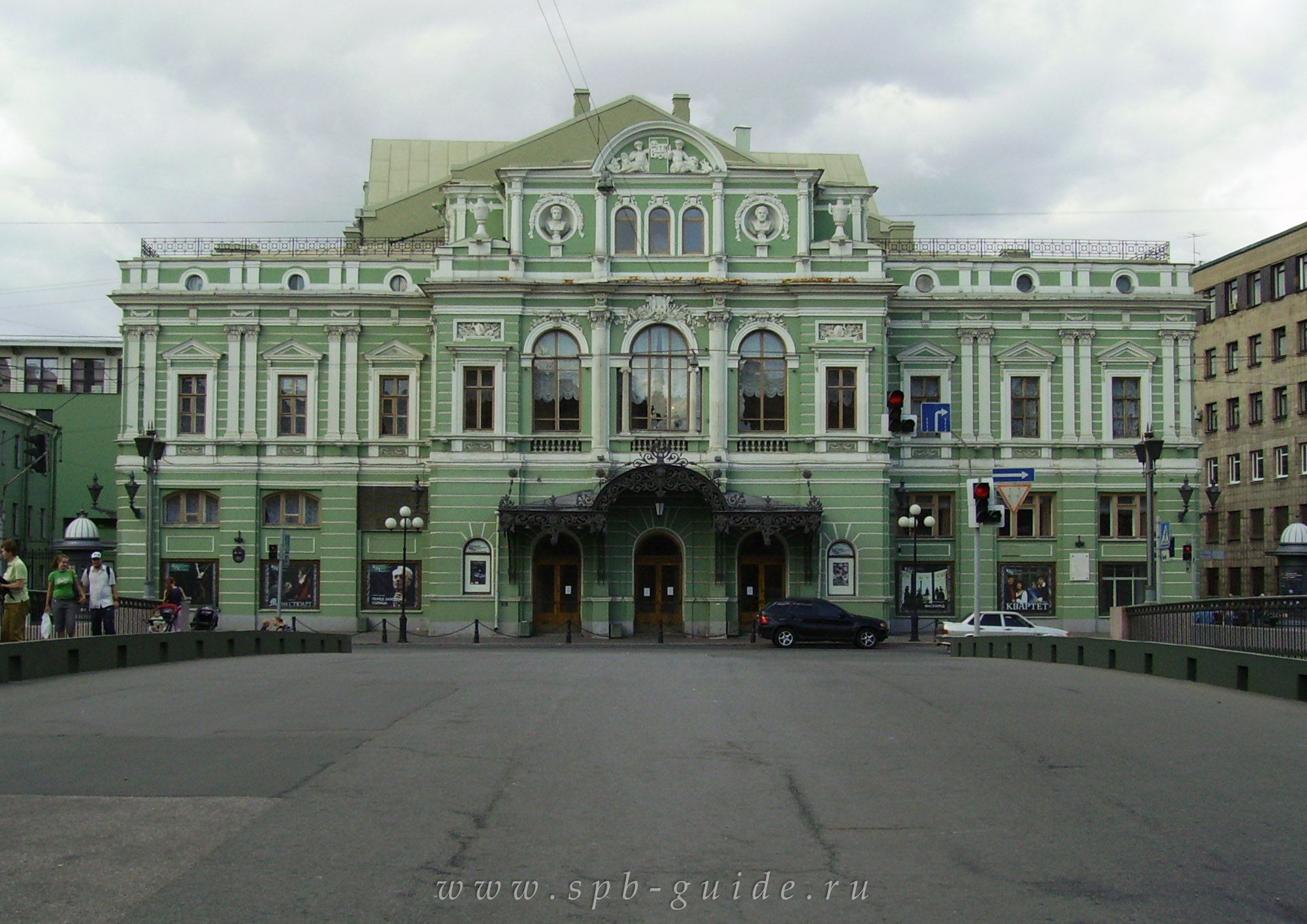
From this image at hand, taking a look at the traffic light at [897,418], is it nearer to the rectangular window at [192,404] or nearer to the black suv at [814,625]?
the black suv at [814,625]

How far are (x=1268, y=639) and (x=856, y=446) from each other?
29.2 metres

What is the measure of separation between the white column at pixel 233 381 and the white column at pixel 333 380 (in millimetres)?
3253

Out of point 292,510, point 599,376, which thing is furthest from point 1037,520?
point 292,510

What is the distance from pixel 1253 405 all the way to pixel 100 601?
61.6 m

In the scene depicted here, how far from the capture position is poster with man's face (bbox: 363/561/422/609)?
4978cm

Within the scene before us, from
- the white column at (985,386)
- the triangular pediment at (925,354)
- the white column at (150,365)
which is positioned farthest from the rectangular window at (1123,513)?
the white column at (150,365)

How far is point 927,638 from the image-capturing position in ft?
156

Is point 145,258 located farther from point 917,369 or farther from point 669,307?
point 917,369

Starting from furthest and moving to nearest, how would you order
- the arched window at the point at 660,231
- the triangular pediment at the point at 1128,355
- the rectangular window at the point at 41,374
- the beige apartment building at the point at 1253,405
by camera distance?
the rectangular window at the point at 41,374 < the beige apartment building at the point at 1253,405 < the triangular pediment at the point at 1128,355 < the arched window at the point at 660,231

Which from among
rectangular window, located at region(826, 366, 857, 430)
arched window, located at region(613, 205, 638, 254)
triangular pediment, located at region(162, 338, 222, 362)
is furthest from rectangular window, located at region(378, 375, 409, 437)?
rectangular window, located at region(826, 366, 857, 430)

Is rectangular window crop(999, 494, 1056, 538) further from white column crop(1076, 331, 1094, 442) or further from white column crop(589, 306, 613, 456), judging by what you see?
white column crop(589, 306, 613, 456)

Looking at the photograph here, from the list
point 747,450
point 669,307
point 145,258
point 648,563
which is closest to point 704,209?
point 669,307

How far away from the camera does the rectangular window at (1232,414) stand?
72250 mm

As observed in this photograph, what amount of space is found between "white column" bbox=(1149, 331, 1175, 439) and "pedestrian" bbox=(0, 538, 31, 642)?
1636 inches
